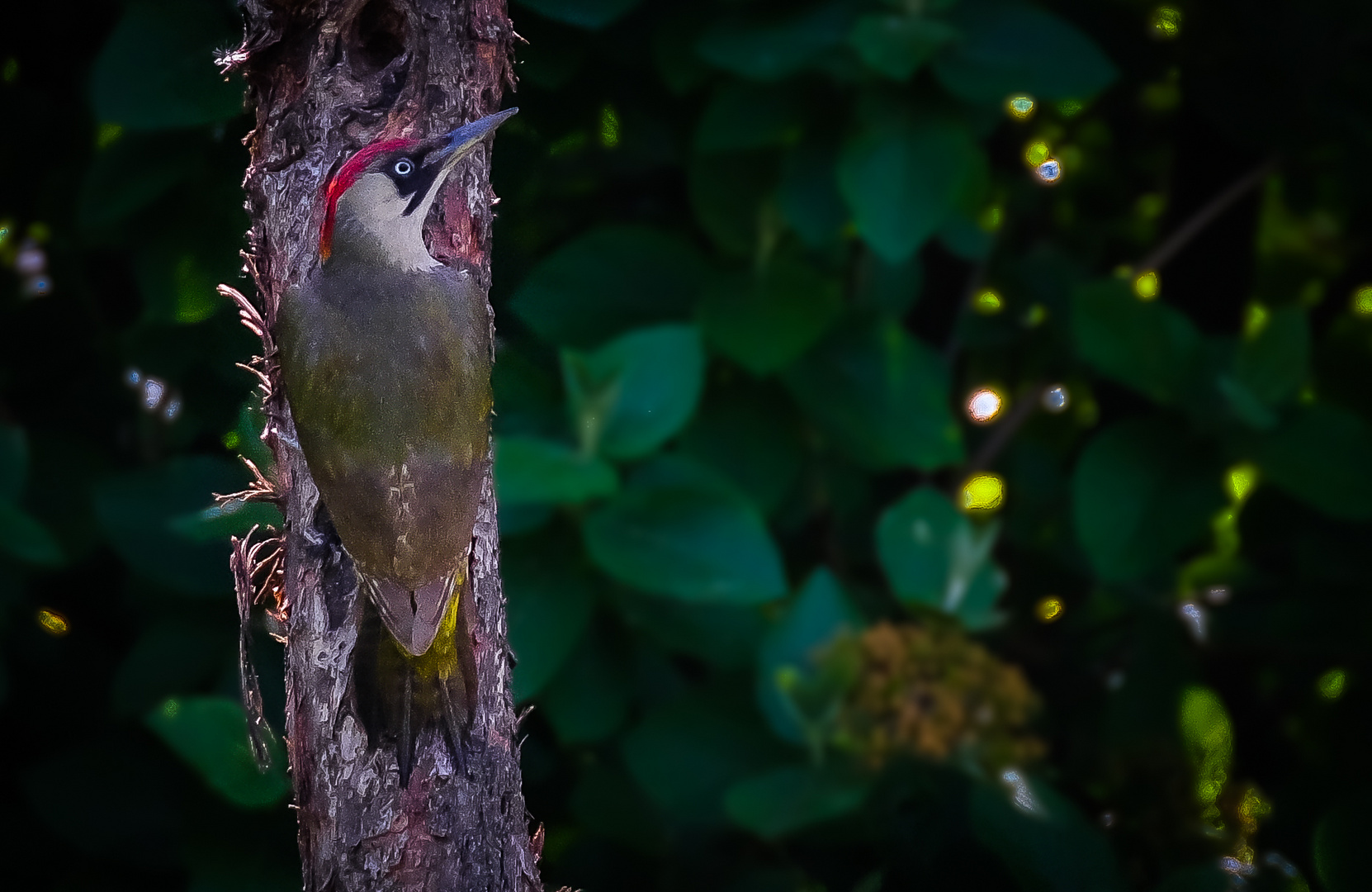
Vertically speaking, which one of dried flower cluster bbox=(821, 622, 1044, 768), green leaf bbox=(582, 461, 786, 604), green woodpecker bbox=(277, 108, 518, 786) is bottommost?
dried flower cluster bbox=(821, 622, 1044, 768)

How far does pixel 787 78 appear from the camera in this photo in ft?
3.80

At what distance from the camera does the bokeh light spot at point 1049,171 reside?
63.1 inches

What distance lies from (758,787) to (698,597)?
22 cm

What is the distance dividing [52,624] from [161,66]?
75 centimetres

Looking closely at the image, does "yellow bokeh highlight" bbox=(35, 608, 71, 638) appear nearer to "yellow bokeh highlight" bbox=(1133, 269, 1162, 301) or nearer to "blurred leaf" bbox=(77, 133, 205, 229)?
"blurred leaf" bbox=(77, 133, 205, 229)

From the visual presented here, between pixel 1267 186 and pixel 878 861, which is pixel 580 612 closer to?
pixel 878 861

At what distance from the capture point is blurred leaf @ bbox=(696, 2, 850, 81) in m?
1.06

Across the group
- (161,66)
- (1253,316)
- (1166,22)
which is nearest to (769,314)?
(161,66)

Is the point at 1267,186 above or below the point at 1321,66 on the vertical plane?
below

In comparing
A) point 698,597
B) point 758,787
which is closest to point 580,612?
point 698,597

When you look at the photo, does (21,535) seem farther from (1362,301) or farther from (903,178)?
(1362,301)

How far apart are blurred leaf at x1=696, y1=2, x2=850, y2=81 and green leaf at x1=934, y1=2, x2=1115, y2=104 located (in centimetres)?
11

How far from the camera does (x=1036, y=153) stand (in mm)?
1632

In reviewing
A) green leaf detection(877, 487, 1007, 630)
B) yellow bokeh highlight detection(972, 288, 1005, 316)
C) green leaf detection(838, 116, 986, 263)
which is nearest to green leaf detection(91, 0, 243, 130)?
green leaf detection(838, 116, 986, 263)
